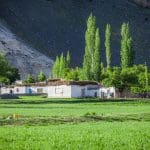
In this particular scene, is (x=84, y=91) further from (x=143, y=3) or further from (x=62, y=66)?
(x=143, y=3)

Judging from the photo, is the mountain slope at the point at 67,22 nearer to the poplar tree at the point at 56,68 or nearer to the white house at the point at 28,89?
the poplar tree at the point at 56,68

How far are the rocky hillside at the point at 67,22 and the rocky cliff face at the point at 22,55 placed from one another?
185cm

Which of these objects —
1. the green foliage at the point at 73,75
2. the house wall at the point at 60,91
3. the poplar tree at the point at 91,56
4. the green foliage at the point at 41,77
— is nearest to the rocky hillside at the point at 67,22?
the green foliage at the point at 41,77

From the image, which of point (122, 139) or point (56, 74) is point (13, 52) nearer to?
point (56, 74)

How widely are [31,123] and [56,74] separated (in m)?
93.3

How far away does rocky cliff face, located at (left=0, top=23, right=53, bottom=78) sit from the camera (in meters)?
128

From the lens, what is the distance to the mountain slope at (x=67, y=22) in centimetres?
13200

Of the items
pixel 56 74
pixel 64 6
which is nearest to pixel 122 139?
pixel 56 74

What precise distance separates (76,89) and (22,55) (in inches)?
1304

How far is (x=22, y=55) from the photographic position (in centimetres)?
12838

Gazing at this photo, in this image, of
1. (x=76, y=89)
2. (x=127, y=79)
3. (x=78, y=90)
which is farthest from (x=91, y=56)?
(x=127, y=79)

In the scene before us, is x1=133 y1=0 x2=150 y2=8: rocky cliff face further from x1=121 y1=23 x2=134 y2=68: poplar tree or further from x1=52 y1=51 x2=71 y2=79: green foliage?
x1=121 y1=23 x2=134 y2=68: poplar tree

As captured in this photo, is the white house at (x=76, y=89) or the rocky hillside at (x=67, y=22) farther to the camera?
the rocky hillside at (x=67, y=22)

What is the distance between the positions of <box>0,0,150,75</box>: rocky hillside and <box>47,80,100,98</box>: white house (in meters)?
27.4
